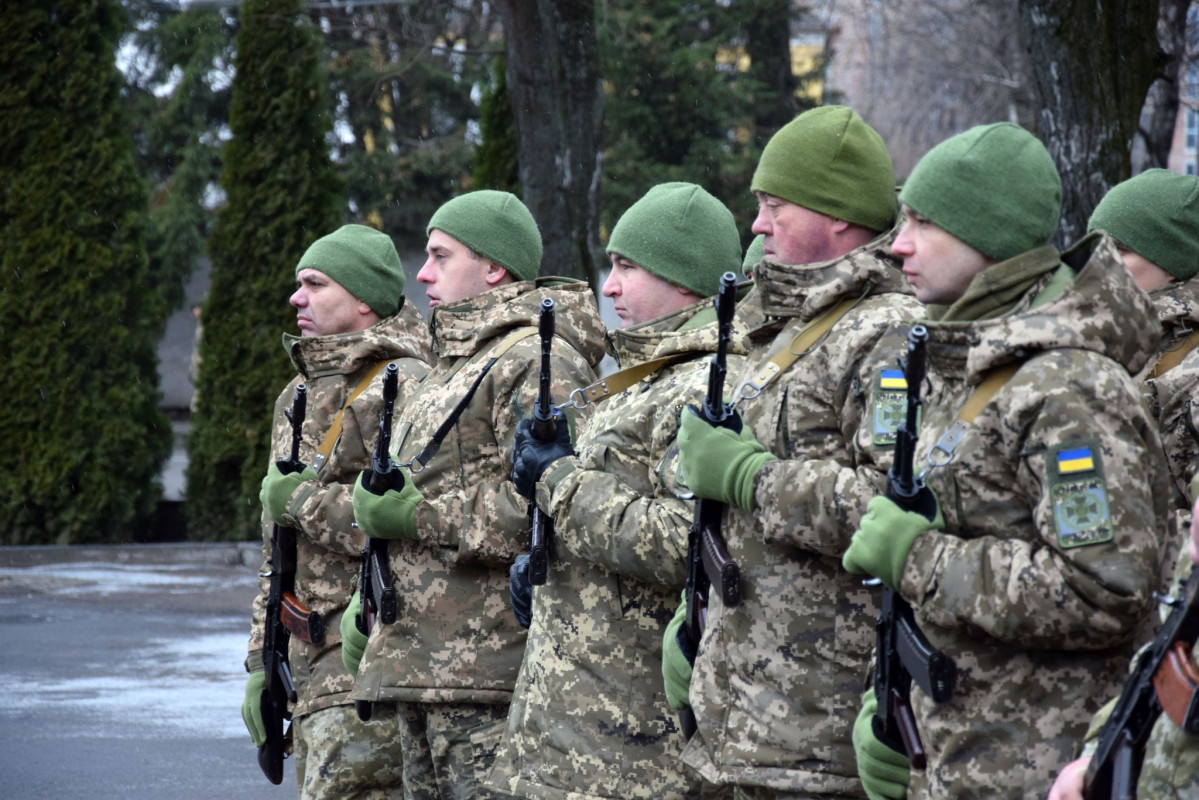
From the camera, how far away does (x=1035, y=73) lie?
26.0 feet

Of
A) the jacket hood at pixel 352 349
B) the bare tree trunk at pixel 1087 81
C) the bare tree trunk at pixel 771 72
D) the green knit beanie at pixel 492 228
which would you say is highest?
the bare tree trunk at pixel 771 72

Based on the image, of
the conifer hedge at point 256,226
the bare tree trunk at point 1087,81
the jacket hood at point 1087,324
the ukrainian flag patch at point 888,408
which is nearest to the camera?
the jacket hood at point 1087,324

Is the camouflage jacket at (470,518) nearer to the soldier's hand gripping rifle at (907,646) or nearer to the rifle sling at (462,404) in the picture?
the rifle sling at (462,404)

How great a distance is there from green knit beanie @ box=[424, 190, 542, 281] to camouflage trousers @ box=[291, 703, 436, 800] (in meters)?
1.46

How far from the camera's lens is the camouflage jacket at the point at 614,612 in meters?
3.51

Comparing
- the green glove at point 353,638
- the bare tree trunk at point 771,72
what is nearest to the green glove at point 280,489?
the green glove at point 353,638

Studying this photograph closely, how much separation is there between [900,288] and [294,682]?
2.56 metres

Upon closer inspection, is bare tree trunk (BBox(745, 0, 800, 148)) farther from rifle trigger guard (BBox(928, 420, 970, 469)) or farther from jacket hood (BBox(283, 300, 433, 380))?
rifle trigger guard (BBox(928, 420, 970, 469))

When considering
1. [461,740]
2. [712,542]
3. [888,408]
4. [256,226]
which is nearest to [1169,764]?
[888,408]

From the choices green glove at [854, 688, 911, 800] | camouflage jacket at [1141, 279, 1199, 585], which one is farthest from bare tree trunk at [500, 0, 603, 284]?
green glove at [854, 688, 911, 800]

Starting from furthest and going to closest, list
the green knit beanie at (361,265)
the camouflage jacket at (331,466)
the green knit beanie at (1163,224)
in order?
the green knit beanie at (361,265)
the camouflage jacket at (331,466)
the green knit beanie at (1163,224)

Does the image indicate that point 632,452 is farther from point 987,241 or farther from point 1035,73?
point 1035,73

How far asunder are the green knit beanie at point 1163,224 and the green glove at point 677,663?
5.52 ft

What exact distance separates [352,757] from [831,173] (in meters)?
2.39
